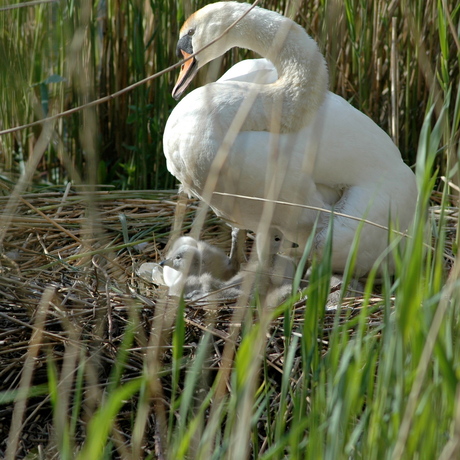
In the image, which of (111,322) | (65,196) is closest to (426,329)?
(111,322)

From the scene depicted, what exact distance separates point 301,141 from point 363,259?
52 centimetres

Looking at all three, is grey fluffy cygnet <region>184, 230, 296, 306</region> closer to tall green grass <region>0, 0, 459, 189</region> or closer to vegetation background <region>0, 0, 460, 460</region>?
vegetation background <region>0, 0, 460, 460</region>

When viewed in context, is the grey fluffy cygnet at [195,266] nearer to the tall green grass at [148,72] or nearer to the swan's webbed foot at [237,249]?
the swan's webbed foot at [237,249]

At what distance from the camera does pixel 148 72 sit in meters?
4.17

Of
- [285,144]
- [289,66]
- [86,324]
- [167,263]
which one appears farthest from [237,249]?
[86,324]

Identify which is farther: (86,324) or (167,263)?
(167,263)

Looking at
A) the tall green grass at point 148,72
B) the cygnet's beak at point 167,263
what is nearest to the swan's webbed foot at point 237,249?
the cygnet's beak at point 167,263

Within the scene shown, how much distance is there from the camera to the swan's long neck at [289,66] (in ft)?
9.24

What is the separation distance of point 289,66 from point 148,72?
1.49m

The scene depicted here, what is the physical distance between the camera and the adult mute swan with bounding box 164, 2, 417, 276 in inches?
107

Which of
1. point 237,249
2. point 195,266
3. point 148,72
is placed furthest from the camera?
point 148,72

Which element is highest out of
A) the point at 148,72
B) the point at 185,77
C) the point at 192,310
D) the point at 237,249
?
the point at 185,77

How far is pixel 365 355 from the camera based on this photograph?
5.70 feet

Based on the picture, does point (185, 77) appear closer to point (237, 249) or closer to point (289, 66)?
point (289, 66)
